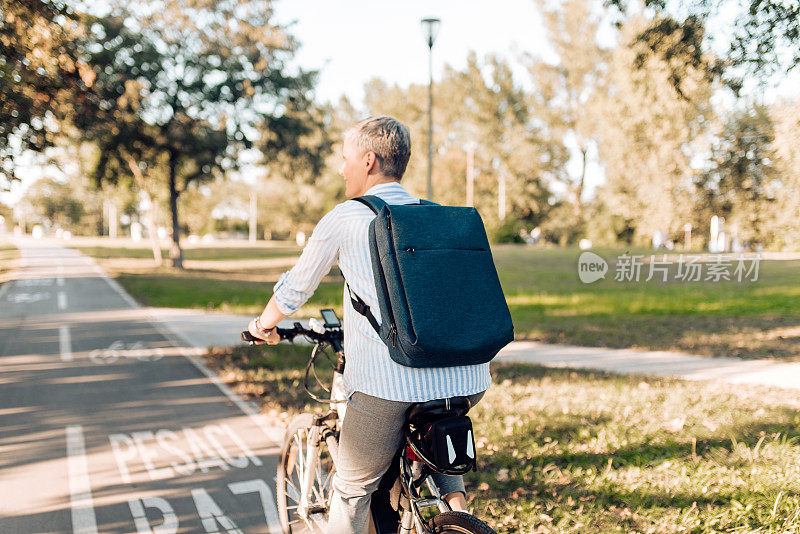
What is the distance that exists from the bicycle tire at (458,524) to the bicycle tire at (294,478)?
97 centimetres

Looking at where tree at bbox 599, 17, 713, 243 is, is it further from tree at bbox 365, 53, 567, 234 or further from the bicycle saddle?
tree at bbox 365, 53, 567, 234

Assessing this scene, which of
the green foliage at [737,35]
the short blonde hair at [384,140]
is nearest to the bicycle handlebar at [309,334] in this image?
the short blonde hair at [384,140]

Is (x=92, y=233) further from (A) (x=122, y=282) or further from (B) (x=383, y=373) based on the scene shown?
(B) (x=383, y=373)

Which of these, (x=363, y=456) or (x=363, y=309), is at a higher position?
(x=363, y=309)

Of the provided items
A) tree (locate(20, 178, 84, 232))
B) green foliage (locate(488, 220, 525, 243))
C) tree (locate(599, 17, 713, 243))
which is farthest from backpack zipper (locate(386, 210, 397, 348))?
tree (locate(20, 178, 84, 232))

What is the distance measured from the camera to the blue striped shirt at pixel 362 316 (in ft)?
6.85

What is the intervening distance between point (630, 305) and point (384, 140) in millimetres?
12678

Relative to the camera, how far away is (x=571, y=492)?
406 centimetres

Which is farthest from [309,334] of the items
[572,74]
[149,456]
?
[572,74]

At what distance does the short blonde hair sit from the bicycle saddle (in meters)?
0.84

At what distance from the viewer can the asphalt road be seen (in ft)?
12.7

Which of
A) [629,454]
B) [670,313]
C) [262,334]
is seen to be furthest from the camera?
[670,313]

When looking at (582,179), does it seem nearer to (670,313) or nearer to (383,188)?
(670,313)

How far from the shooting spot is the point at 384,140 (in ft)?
7.36
